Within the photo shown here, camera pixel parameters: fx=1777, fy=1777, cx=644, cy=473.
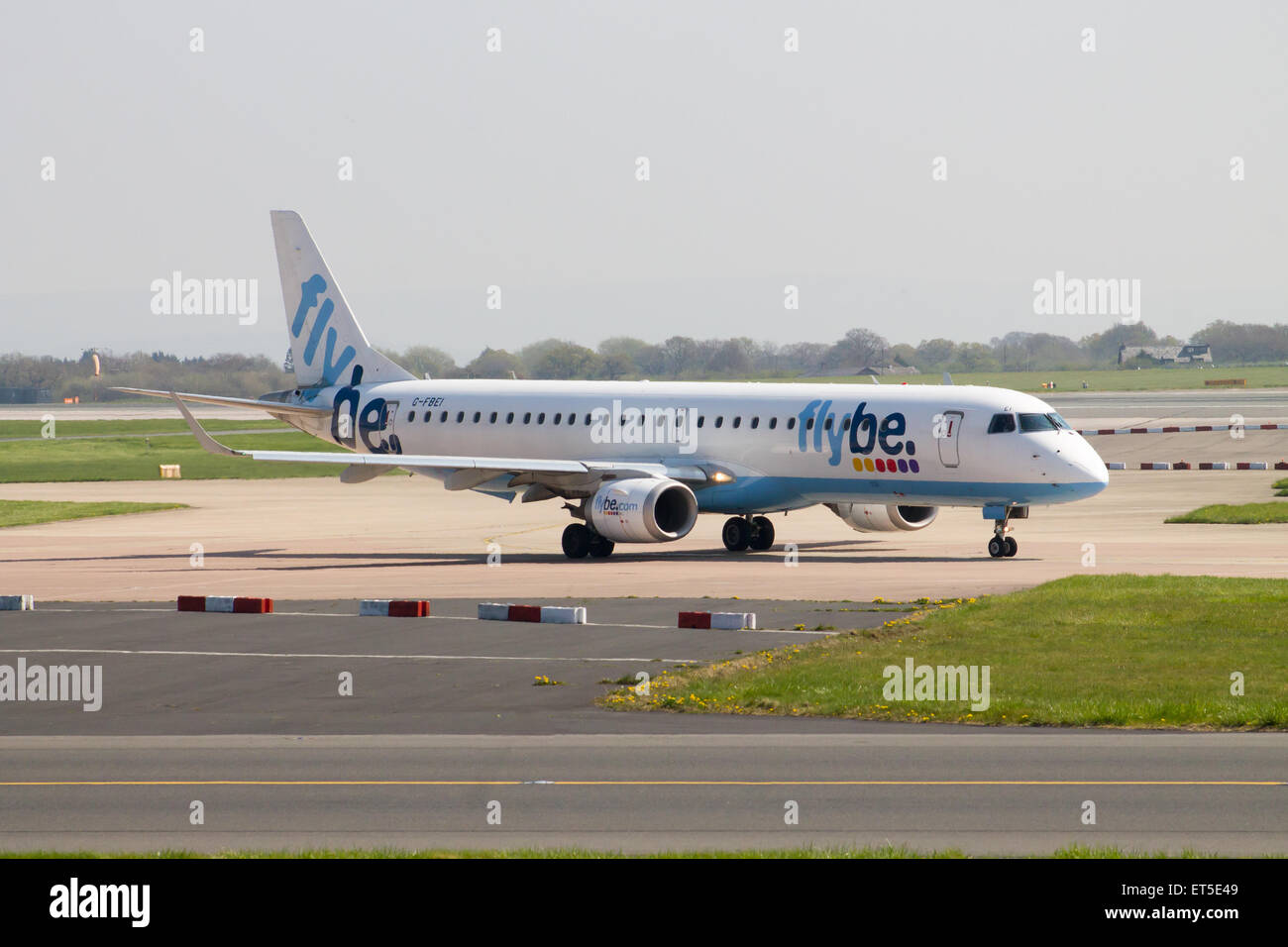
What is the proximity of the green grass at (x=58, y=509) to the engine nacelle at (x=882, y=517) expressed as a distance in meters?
25.7

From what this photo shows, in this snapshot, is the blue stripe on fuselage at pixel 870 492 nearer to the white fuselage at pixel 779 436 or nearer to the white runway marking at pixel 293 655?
the white fuselage at pixel 779 436

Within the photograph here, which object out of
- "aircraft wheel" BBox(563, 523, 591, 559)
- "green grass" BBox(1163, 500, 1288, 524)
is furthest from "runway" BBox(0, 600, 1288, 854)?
"green grass" BBox(1163, 500, 1288, 524)

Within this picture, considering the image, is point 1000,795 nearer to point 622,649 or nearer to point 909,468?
point 622,649

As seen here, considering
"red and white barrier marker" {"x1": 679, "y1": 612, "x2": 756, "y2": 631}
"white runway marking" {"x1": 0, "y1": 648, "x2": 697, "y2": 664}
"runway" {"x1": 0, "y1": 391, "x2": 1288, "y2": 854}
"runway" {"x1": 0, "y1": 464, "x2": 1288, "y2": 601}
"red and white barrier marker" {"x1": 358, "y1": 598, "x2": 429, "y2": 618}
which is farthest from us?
"runway" {"x1": 0, "y1": 464, "x2": 1288, "y2": 601}

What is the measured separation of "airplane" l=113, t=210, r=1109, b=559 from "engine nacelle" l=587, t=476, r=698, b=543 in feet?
0.13

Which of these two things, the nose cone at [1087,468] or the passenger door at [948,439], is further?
the passenger door at [948,439]

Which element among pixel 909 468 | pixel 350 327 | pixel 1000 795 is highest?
pixel 350 327

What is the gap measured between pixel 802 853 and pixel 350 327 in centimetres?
4182

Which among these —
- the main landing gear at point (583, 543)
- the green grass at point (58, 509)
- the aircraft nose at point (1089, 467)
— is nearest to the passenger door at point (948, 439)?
the aircraft nose at point (1089, 467)

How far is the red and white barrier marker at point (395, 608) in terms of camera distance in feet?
101

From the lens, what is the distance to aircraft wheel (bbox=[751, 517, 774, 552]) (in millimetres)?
44812

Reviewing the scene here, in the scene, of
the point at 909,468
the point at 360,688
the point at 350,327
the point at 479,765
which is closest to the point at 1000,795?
the point at 479,765

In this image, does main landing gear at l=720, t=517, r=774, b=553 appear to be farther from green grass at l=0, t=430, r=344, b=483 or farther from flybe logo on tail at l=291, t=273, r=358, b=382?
green grass at l=0, t=430, r=344, b=483

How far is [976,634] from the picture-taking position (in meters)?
26.5
